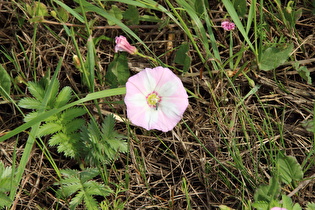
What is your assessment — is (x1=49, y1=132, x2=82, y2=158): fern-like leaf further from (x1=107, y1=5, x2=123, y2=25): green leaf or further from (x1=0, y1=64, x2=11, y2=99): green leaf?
(x1=107, y1=5, x2=123, y2=25): green leaf

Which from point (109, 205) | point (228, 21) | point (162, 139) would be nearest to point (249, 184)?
point (162, 139)

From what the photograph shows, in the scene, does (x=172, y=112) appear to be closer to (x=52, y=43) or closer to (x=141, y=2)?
(x=141, y=2)

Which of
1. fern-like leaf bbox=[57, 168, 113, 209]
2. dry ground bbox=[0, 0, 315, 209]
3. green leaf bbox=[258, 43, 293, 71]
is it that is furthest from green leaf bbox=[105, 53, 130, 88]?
green leaf bbox=[258, 43, 293, 71]

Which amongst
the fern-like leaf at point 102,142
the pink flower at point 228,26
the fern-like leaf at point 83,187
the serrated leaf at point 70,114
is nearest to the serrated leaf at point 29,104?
the serrated leaf at point 70,114

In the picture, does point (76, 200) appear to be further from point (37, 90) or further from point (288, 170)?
point (288, 170)

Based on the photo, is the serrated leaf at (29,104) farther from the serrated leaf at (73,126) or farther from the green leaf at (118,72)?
the green leaf at (118,72)

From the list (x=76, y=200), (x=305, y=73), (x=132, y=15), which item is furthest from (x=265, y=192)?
(x=132, y=15)
